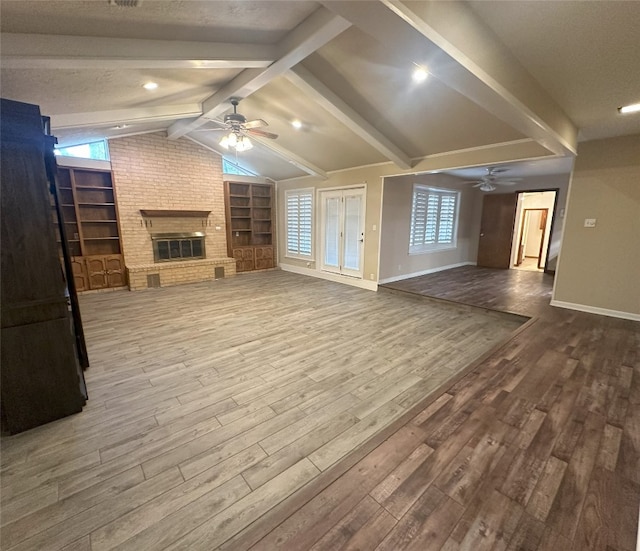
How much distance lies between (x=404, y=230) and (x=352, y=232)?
1193 millimetres

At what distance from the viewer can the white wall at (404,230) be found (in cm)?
609

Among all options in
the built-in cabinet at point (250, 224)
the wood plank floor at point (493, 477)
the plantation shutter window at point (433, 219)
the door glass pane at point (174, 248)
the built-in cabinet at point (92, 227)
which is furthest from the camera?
the built-in cabinet at point (250, 224)

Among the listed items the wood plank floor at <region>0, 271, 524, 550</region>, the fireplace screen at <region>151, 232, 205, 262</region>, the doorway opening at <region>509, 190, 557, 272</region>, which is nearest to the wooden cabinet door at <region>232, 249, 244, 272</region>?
the fireplace screen at <region>151, 232, 205, 262</region>

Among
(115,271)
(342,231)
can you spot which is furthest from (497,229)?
(115,271)

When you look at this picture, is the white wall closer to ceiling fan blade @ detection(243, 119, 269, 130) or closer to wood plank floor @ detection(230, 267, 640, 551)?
ceiling fan blade @ detection(243, 119, 269, 130)

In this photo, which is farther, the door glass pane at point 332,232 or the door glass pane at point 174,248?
the door glass pane at point 332,232

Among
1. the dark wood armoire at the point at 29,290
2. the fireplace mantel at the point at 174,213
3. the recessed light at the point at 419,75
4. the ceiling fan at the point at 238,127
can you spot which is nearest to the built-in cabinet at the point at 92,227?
the fireplace mantel at the point at 174,213

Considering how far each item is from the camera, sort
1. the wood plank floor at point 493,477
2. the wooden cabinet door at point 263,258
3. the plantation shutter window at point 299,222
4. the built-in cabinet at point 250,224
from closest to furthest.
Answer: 1. the wood plank floor at point 493,477
2. the plantation shutter window at point 299,222
3. the built-in cabinet at point 250,224
4. the wooden cabinet door at point 263,258

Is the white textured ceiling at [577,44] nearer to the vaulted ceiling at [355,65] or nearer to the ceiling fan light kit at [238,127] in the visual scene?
the vaulted ceiling at [355,65]

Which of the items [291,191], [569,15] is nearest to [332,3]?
[569,15]

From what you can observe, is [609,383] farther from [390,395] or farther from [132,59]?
[132,59]

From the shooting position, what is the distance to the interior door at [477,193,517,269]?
8.03 meters

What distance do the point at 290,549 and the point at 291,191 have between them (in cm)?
758

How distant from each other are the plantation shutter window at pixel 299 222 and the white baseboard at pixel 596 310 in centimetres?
530
